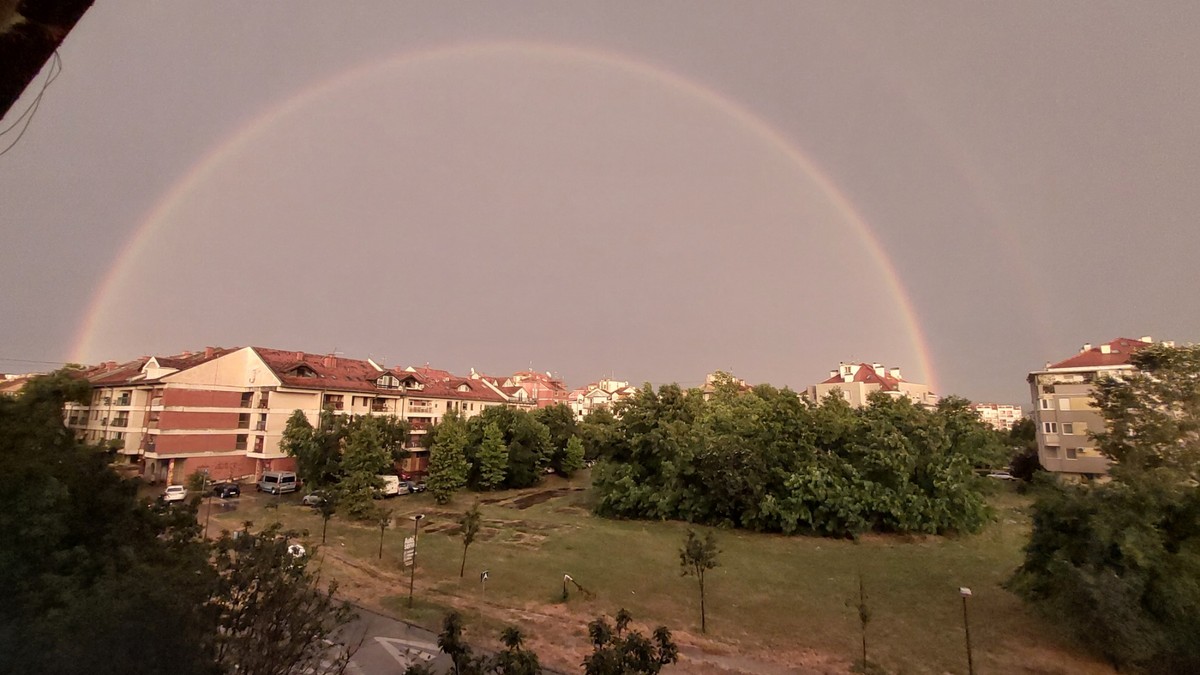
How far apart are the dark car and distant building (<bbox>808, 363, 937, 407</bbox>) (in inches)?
2185

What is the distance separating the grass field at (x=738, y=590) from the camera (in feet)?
40.1

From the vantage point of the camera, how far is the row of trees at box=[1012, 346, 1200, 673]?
1077 cm

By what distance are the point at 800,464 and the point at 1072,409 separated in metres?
30.3

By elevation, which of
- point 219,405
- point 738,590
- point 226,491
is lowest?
point 738,590

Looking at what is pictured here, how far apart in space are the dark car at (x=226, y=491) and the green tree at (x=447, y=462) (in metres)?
10.3

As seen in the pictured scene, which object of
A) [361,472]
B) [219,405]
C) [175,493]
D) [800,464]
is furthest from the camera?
[219,405]

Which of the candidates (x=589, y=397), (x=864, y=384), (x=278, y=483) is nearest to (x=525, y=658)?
(x=278, y=483)

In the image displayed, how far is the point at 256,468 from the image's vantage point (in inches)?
1453

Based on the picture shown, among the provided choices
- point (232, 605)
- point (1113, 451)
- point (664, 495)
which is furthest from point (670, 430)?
point (232, 605)

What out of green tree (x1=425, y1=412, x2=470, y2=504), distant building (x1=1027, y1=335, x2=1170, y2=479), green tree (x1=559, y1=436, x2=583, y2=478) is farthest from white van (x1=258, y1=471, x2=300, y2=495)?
distant building (x1=1027, y1=335, x2=1170, y2=479)

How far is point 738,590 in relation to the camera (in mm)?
16719

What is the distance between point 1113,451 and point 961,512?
28.5ft

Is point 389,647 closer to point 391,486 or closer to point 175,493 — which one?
point 391,486

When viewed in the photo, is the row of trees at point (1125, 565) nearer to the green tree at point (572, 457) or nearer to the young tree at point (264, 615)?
the young tree at point (264, 615)
